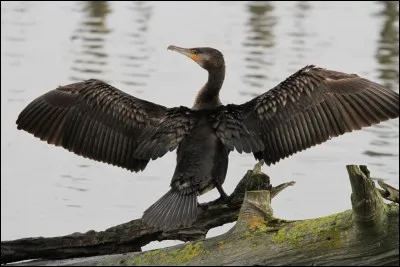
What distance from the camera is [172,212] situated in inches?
250

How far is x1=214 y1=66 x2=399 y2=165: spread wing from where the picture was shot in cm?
696

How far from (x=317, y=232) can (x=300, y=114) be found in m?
1.68

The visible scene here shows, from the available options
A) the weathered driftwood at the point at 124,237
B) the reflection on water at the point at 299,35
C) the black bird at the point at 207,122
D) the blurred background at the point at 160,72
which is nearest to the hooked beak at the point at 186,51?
the black bird at the point at 207,122

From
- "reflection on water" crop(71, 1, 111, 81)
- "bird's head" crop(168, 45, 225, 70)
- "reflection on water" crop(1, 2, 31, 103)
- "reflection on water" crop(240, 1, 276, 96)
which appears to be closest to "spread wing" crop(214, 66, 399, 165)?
"bird's head" crop(168, 45, 225, 70)

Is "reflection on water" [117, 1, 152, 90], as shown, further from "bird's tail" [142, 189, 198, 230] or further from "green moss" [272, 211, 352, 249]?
"green moss" [272, 211, 352, 249]

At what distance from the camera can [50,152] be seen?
40.3 feet

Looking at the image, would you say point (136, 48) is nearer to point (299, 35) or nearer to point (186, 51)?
point (299, 35)

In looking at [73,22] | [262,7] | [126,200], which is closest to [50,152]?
[126,200]

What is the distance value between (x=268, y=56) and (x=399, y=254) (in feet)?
38.3

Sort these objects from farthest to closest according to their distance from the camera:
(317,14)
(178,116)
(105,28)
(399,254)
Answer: (317,14) < (105,28) < (178,116) < (399,254)

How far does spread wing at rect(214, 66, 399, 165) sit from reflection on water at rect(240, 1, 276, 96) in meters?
7.03

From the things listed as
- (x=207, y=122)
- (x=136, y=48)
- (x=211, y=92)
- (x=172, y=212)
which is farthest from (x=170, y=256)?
(x=136, y=48)

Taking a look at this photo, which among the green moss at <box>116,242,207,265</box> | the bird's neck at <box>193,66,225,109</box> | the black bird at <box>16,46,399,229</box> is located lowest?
the green moss at <box>116,242,207,265</box>

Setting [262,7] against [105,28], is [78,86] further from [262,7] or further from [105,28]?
[262,7]
